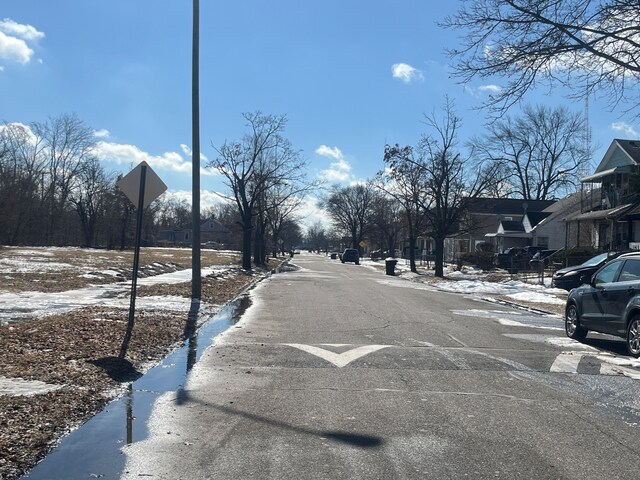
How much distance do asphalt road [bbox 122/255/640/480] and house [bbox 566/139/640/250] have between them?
24942 millimetres

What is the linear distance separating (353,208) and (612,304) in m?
98.9

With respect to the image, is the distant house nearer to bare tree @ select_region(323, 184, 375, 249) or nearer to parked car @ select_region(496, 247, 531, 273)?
bare tree @ select_region(323, 184, 375, 249)

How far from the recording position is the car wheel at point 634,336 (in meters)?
10.2

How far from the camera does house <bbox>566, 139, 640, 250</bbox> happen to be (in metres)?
34.8

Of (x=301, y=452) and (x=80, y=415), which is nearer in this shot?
(x=301, y=452)

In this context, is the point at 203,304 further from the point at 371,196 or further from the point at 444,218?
the point at 371,196

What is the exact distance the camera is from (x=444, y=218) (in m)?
40.7

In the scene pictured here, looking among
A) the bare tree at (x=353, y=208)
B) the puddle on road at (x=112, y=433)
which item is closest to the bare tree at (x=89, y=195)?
the bare tree at (x=353, y=208)

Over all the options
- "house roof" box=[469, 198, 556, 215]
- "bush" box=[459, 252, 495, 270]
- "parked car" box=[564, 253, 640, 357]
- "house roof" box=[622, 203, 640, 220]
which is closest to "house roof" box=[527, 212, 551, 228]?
"house roof" box=[469, 198, 556, 215]

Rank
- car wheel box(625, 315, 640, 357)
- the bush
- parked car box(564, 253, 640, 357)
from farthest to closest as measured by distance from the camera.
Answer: the bush < parked car box(564, 253, 640, 357) < car wheel box(625, 315, 640, 357)

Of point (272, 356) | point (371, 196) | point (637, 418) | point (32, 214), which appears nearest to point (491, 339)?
point (272, 356)

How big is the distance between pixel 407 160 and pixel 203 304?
1061 inches

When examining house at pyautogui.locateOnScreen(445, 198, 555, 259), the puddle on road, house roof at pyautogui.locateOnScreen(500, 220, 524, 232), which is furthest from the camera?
house roof at pyautogui.locateOnScreen(500, 220, 524, 232)

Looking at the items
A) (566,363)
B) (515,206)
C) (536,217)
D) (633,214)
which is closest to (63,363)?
(566,363)
